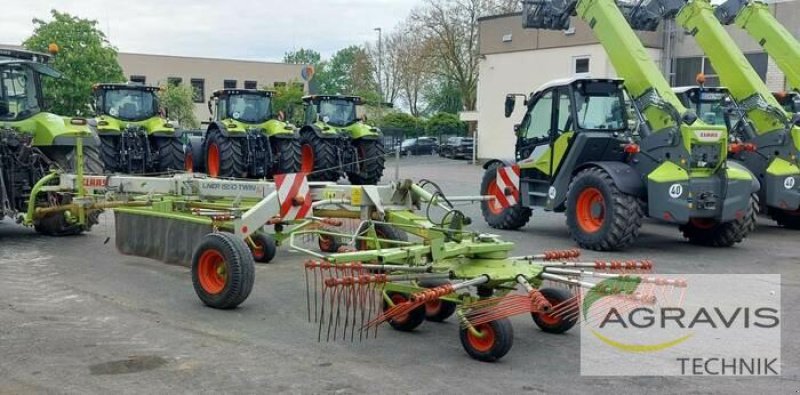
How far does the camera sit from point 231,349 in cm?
599

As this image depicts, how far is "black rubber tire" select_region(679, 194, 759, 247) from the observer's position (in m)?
11.6

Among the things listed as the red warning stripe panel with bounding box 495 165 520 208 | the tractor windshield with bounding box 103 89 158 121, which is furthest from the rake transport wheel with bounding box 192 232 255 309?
the tractor windshield with bounding box 103 89 158 121

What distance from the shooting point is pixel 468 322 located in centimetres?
578

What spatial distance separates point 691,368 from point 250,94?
15.4m

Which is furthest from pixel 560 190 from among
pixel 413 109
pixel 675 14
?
pixel 413 109

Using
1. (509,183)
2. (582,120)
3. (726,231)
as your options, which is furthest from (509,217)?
(509,183)

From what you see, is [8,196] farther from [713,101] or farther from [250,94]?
[713,101]

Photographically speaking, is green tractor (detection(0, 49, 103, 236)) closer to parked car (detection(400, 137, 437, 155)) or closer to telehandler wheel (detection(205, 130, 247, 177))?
telehandler wheel (detection(205, 130, 247, 177))

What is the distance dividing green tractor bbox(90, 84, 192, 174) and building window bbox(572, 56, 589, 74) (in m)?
18.5

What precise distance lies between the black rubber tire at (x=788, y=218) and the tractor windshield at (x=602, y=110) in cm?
410

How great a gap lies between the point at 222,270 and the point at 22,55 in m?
6.23

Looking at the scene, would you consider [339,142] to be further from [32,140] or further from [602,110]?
[32,140]

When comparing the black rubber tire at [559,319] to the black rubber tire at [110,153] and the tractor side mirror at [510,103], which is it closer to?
the tractor side mirror at [510,103]

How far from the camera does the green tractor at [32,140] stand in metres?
10.8
